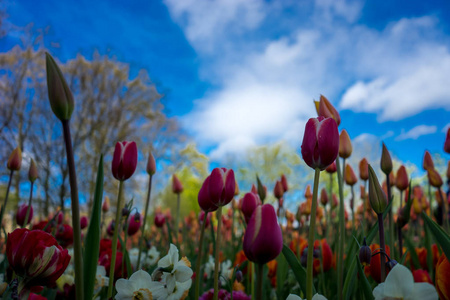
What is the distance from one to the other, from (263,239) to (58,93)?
14.9 inches

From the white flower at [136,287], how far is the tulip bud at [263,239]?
301mm

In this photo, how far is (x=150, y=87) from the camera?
1675 cm

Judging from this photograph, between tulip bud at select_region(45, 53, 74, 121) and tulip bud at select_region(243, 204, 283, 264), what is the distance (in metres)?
0.34

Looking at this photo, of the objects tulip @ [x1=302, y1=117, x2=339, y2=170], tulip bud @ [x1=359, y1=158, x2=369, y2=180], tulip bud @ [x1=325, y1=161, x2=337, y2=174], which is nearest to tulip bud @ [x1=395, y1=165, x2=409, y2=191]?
tulip bud @ [x1=359, y1=158, x2=369, y2=180]

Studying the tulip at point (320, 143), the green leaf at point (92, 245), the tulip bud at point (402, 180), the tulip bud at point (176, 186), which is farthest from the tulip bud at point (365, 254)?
the tulip bud at point (176, 186)

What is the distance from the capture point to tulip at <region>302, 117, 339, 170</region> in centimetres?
62

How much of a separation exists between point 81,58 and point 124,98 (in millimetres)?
2558

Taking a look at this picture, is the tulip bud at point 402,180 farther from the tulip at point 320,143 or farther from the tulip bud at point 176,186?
the tulip bud at point 176,186

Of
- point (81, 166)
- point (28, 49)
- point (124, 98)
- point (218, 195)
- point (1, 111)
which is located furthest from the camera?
point (124, 98)

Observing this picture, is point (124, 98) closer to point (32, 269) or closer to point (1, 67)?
point (1, 67)

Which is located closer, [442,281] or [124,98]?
[442,281]

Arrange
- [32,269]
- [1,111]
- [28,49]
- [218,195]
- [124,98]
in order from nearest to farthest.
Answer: [32,269], [218,195], [1,111], [28,49], [124,98]

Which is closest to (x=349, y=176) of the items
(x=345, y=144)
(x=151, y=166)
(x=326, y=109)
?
(x=345, y=144)

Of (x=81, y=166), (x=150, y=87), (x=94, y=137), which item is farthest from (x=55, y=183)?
(x=150, y=87)
